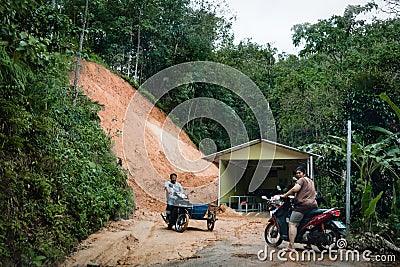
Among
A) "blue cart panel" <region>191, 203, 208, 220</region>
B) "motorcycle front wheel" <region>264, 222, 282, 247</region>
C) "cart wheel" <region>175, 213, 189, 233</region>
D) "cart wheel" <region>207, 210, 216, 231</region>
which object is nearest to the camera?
"motorcycle front wheel" <region>264, 222, 282, 247</region>

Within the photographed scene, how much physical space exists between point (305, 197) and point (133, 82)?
72.8ft

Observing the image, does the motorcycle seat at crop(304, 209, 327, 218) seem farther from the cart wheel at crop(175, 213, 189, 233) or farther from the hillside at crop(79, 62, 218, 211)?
the hillside at crop(79, 62, 218, 211)

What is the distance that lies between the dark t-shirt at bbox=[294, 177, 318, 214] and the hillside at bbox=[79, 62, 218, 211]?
31.8 feet

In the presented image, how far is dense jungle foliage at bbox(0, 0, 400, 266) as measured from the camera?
585cm

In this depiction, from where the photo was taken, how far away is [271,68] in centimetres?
3550

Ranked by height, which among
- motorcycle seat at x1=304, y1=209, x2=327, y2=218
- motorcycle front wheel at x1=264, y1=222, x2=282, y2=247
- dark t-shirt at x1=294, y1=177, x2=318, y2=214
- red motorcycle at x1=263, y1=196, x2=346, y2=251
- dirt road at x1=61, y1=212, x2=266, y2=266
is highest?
dark t-shirt at x1=294, y1=177, x2=318, y2=214

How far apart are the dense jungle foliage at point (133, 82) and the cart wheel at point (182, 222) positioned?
1.68 m

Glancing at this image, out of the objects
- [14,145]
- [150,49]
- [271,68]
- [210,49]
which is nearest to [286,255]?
[14,145]

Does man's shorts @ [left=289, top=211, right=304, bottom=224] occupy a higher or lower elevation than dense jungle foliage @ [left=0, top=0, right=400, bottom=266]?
lower

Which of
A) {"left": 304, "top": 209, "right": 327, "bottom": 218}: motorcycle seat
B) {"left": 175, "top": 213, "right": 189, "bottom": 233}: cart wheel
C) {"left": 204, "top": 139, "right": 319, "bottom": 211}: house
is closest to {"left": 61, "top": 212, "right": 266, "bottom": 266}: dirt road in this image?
{"left": 175, "top": 213, "right": 189, "bottom": 233}: cart wheel

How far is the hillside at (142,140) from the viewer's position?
61.1 ft

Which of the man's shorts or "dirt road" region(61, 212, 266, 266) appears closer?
"dirt road" region(61, 212, 266, 266)

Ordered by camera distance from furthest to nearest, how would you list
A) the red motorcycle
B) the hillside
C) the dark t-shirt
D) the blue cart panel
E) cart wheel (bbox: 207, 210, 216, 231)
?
the hillside
cart wheel (bbox: 207, 210, 216, 231)
the blue cart panel
the dark t-shirt
the red motorcycle

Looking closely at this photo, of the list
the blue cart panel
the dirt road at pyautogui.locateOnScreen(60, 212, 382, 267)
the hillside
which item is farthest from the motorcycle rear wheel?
the hillside
